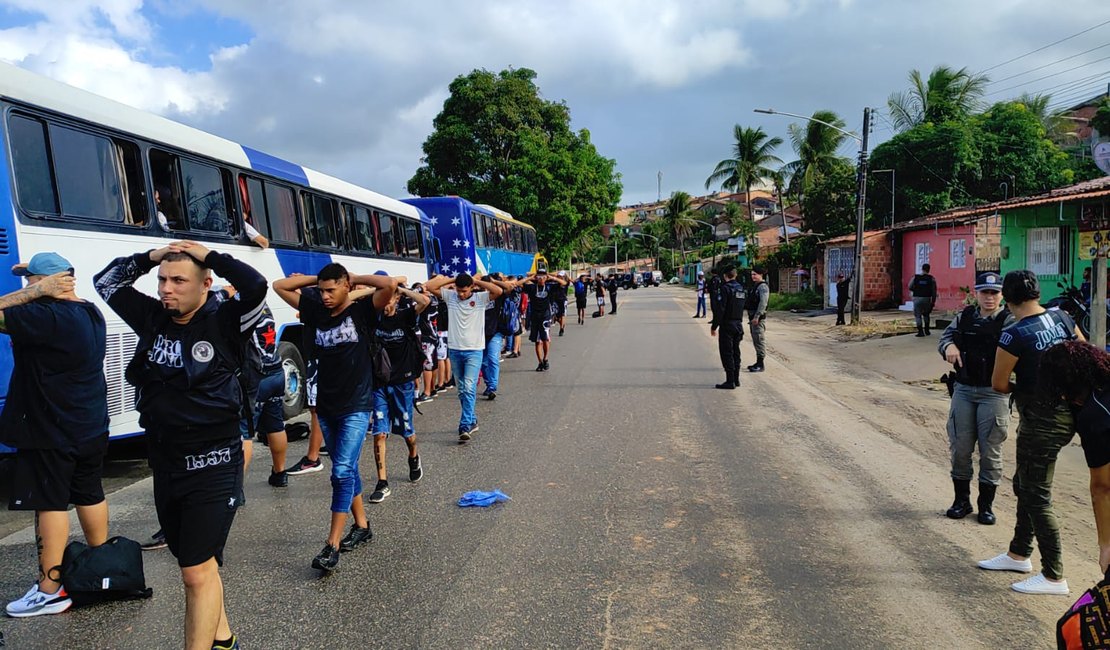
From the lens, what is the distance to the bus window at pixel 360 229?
12.9m

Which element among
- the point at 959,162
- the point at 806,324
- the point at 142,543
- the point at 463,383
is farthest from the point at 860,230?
the point at 142,543

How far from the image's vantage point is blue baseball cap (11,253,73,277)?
405 cm

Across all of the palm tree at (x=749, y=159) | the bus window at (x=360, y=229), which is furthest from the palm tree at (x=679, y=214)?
the bus window at (x=360, y=229)

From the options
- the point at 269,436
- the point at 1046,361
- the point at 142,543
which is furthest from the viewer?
the point at 269,436

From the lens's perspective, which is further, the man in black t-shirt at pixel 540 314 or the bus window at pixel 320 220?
the man in black t-shirt at pixel 540 314

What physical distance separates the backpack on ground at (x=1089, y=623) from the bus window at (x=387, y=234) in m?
13.0

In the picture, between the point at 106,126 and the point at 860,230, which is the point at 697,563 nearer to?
the point at 106,126

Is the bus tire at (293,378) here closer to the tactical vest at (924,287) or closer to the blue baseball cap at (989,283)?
the blue baseball cap at (989,283)

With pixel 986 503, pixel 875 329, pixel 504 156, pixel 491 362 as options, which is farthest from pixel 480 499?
pixel 504 156

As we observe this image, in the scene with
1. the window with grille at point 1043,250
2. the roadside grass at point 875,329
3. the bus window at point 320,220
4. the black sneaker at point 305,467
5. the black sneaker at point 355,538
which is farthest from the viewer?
the roadside grass at point 875,329

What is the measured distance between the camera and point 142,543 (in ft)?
16.5

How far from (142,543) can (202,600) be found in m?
2.33

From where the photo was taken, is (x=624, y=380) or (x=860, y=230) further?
(x=860, y=230)

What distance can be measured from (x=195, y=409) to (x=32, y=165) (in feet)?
14.3
